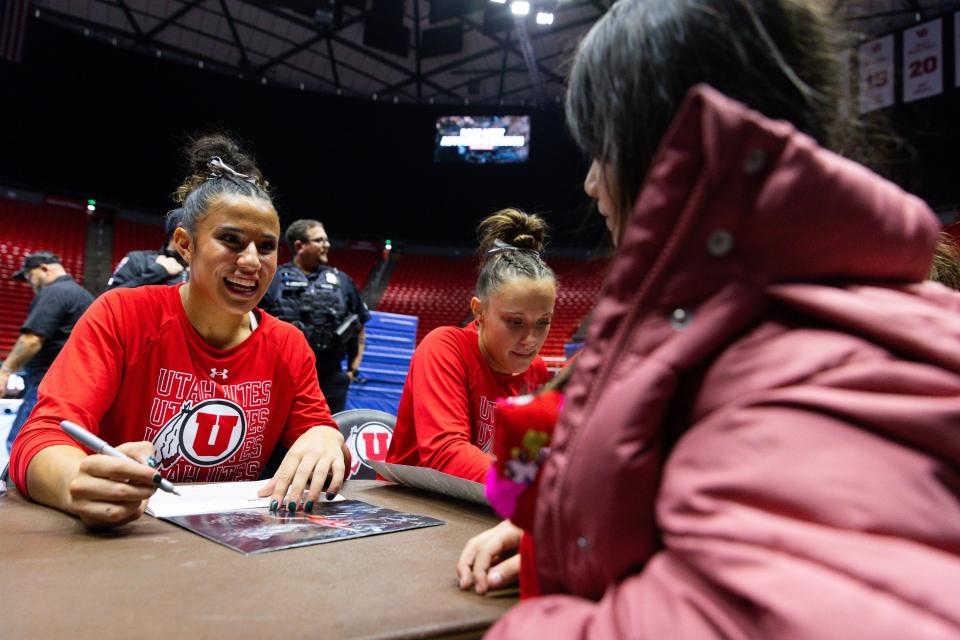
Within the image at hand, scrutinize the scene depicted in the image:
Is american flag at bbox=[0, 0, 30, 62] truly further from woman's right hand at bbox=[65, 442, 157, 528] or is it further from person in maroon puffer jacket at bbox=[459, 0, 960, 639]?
person in maroon puffer jacket at bbox=[459, 0, 960, 639]

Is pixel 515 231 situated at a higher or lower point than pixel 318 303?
higher

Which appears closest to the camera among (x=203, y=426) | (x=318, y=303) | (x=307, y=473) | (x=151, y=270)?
(x=307, y=473)

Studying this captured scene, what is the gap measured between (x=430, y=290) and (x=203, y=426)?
12.1 meters

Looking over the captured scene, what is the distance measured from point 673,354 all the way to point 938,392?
0.17 m

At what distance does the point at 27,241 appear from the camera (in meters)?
10.4

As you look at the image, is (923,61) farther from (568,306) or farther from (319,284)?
(319,284)

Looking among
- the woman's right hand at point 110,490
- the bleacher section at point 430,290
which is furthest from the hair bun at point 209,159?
the bleacher section at point 430,290

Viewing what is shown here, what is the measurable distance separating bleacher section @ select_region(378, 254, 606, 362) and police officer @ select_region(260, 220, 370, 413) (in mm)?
8238

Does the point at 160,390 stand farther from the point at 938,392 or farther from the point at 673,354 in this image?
the point at 938,392

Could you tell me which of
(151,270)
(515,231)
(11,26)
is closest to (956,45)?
(515,231)

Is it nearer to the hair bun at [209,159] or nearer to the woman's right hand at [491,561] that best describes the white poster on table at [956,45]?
the hair bun at [209,159]

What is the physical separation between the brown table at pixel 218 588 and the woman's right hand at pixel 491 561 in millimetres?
20

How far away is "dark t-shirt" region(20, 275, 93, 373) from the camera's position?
3.51 metres

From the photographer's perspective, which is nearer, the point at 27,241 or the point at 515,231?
the point at 515,231
